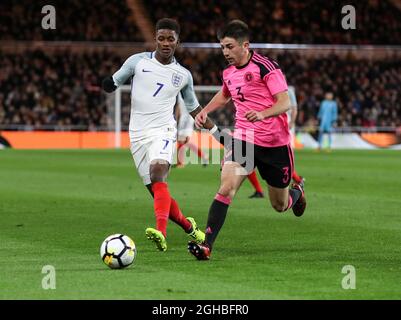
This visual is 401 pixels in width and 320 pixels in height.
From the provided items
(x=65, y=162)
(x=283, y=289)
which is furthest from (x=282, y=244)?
(x=65, y=162)

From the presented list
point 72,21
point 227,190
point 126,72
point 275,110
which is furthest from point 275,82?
point 72,21

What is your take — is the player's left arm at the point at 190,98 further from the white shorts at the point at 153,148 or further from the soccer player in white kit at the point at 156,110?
the white shorts at the point at 153,148

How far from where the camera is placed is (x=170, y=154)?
10.6 meters

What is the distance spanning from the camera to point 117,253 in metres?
8.80

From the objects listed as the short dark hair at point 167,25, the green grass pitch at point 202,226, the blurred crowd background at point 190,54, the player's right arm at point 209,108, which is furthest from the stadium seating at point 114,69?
the player's right arm at point 209,108

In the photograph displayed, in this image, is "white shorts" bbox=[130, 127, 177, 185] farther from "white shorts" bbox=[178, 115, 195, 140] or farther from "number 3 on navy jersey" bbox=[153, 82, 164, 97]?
"white shorts" bbox=[178, 115, 195, 140]

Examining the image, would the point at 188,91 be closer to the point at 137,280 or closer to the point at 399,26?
the point at 137,280

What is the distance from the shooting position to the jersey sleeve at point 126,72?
10.6 metres

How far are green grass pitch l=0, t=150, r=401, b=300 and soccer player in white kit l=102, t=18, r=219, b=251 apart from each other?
624mm

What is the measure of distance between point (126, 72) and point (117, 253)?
2.46 metres

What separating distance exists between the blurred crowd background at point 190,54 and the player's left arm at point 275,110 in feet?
96.7

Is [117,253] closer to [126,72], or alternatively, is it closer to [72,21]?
[126,72]

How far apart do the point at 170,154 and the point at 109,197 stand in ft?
21.9

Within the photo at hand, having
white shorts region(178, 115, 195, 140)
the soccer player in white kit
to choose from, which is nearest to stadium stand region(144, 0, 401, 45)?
white shorts region(178, 115, 195, 140)
